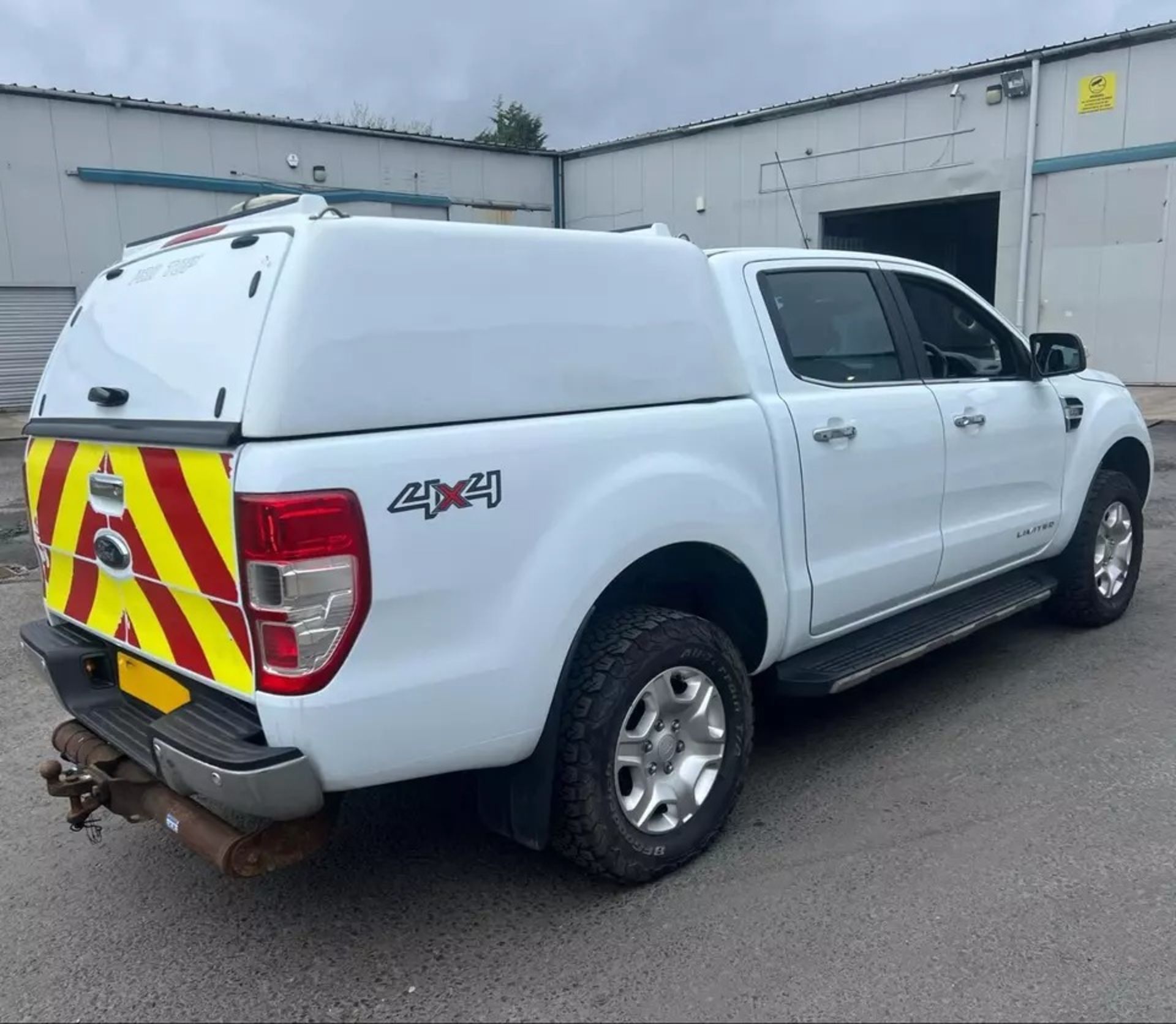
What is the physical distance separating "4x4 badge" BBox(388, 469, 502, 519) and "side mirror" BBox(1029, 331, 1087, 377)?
340 cm

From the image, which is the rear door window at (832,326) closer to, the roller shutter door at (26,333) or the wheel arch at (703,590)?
the wheel arch at (703,590)

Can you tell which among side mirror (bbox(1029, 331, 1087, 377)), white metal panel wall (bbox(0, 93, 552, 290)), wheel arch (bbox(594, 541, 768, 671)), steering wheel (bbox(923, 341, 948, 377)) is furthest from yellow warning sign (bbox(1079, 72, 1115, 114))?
wheel arch (bbox(594, 541, 768, 671))

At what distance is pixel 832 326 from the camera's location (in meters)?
4.00

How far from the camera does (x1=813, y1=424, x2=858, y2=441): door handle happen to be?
366 centimetres

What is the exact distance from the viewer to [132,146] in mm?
17594

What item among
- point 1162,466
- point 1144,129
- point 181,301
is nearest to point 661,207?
point 1144,129

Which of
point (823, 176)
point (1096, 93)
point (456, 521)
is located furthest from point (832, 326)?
point (823, 176)

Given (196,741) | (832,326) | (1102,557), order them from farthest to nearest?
(1102,557) → (832,326) → (196,741)

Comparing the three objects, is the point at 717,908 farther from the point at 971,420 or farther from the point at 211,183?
the point at 211,183

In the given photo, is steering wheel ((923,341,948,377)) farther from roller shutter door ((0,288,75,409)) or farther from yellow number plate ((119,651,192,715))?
roller shutter door ((0,288,75,409))

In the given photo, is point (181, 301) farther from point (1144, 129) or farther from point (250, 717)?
point (1144, 129)

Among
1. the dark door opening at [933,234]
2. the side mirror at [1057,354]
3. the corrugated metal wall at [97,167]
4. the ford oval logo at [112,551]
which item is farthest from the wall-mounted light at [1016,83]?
the ford oval logo at [112,551]

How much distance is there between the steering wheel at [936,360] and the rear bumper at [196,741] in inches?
125

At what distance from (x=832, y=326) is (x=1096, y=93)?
48.0ft
